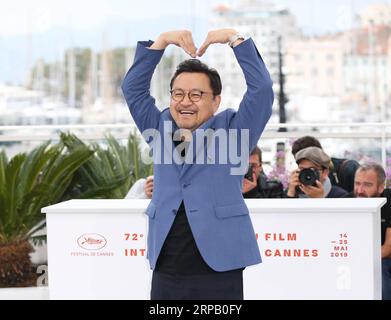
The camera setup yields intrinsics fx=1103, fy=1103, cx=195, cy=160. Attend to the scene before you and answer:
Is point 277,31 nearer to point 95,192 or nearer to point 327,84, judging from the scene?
point 327,84

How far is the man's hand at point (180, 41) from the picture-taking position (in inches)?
152

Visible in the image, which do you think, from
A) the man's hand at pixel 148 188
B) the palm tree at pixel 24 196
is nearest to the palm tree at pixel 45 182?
the palm tree at pixel 24 196

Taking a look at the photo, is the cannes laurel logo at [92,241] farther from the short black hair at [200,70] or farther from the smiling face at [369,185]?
the smiling face at [369,185]

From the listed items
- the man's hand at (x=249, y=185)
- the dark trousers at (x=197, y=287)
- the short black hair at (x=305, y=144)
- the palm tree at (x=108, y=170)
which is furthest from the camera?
the palm tree at (x=108, y=170)

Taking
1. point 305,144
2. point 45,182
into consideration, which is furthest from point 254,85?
point 45,182

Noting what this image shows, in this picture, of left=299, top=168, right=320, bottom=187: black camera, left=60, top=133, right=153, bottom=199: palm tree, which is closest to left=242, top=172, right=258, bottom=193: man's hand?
left=299, top=168, right=320, bottom=187: black camera

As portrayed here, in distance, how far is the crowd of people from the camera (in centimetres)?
627

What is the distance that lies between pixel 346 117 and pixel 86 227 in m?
33.4

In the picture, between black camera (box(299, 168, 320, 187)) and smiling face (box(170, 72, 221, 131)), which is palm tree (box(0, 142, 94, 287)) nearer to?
black camera (box(299, 168, 320, 187))

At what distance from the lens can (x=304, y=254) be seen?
5.32 meters

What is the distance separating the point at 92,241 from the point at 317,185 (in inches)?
64.2
